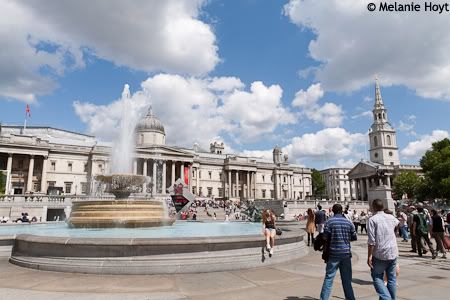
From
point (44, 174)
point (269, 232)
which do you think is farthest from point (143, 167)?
point (269, 232)

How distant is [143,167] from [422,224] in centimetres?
6874

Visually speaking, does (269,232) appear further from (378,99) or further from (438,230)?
(378,99)

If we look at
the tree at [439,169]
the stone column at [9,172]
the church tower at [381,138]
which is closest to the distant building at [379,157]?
the church tower at [381,138]

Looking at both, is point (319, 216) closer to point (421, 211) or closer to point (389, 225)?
point (421, 211)

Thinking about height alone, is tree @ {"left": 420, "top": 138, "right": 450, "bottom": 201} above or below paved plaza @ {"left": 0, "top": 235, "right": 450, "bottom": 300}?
above

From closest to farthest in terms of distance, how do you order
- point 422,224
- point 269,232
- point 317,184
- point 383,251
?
point 383,251
point 269,232
point 422,224
point 317,184

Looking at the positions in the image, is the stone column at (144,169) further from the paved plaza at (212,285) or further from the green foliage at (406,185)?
the green foliage at (406,185)

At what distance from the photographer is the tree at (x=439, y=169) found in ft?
199

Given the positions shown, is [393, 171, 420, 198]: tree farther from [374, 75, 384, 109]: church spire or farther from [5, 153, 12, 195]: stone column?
[5, 153, 12, 195]: stone column

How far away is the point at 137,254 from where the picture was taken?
323 inches

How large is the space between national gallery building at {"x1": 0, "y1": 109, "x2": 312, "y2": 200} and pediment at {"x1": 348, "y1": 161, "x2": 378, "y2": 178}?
18.2 meters

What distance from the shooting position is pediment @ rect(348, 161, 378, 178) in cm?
10688

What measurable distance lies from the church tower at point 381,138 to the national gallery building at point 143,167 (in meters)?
31.8

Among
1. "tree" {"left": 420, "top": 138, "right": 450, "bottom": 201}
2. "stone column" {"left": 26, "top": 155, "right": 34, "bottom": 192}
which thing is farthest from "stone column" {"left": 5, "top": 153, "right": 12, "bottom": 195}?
"tree" {"left": 420, "top": 138, "right": 450, "bottom": 201}
